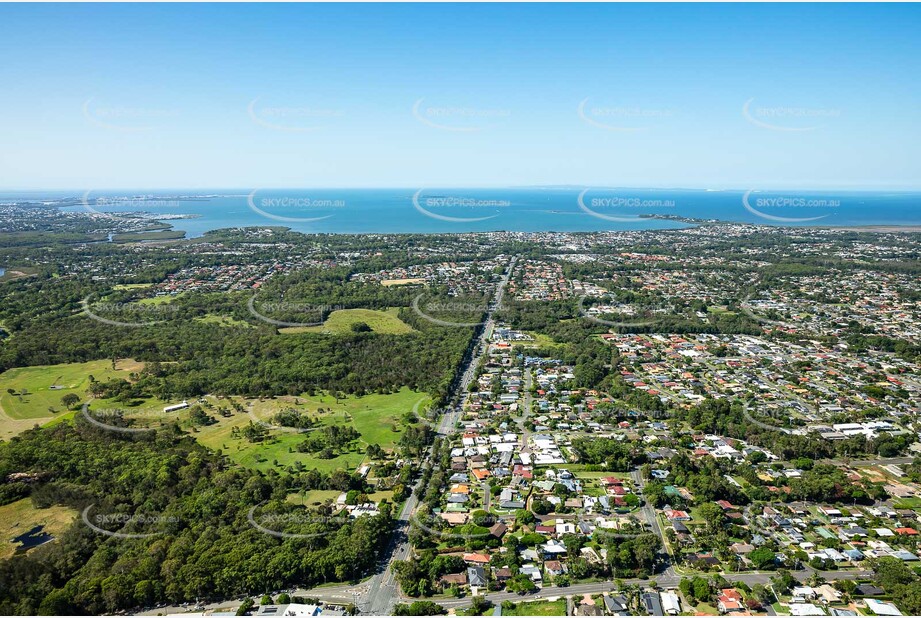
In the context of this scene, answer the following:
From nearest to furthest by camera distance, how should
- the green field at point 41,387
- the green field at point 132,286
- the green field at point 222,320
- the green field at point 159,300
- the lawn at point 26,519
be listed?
the lawn at point 26,519
the green field at point 41,387
the green field at point 222,320
the green field at point 159,300
the green field at point 132,286

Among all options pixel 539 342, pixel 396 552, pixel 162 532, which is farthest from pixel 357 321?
pixel 396 552

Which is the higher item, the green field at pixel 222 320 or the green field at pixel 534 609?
the green field at pixel 222 320

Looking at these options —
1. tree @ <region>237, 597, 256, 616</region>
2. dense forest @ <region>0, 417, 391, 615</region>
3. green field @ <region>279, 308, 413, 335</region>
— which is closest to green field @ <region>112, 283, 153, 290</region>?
green field @ <region>279, 308, 413, 335</region>

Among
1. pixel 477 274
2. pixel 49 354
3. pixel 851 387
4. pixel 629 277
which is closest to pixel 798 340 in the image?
pixel 851 387

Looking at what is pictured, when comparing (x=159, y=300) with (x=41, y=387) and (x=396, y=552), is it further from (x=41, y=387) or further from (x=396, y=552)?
(x=396, y=552)

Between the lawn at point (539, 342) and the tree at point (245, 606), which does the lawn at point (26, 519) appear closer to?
the tree at point (245, 606)

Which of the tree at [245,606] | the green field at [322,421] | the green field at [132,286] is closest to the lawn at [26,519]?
the green field at [322,421]

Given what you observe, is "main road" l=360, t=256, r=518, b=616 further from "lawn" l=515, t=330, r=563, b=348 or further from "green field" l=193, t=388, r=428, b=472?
"lawn" l=515, t=330, r=563, b=348
